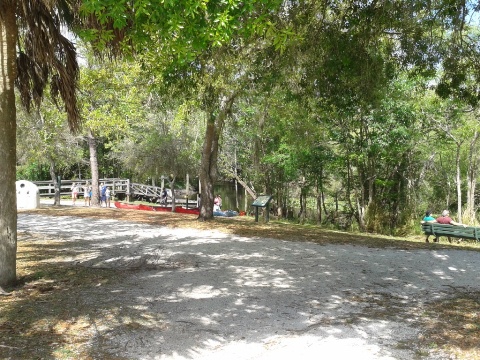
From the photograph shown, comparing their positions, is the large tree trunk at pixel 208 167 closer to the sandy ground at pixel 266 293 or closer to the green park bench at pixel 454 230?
the sandy ground at pixel 266 293

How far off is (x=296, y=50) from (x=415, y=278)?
4.75 m

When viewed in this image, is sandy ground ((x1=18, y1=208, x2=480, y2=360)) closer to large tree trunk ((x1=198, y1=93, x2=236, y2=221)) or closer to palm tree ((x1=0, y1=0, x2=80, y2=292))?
palm tree ((x1=0, y1=0, x2=80, y2=292))

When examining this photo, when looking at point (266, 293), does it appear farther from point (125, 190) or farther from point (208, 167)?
point (125, 190)

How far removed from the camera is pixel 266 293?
625 centimetres

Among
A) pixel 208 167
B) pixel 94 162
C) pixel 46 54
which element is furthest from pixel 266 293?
pixel 94 162

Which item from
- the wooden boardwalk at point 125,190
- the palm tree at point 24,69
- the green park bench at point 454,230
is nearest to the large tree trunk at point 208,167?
the green park bench at point 454,230

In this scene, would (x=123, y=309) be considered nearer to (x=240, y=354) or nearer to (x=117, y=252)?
(x=240, y=354)

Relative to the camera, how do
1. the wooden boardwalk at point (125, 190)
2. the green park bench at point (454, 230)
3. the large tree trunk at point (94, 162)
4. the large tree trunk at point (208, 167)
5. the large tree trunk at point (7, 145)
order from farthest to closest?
the wooden boardwalk at point (125, 190), the large tree trunk at point (94, 162), the large tree trunk at point (208, 167), the green park bench at point (454, 230), the large tree trunk at point (7, 145)

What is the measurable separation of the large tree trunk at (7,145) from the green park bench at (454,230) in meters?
11.4

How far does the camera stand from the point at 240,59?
1090 centimetres

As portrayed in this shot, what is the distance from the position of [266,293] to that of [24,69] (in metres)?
5.28

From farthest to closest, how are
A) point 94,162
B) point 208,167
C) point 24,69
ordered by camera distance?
point 94,162 < point 208,167 < point 24,69

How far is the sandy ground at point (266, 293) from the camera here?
14.1ft

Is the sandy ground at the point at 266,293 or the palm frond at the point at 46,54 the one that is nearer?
the sandy ground at the point at 266,293
